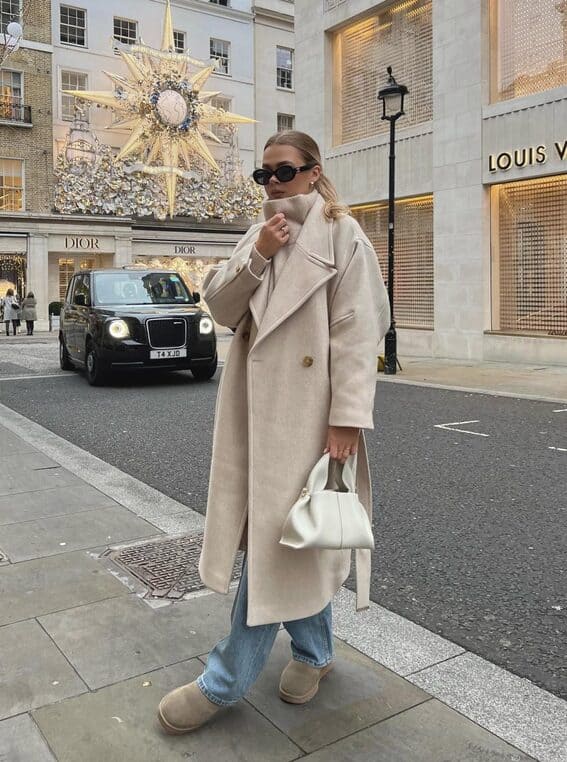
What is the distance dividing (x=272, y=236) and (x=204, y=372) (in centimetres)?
1056

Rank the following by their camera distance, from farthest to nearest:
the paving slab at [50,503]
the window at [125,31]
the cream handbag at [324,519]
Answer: the window at [125,31]
the paving slab at [50,503]
the cream handbag at [324,519]

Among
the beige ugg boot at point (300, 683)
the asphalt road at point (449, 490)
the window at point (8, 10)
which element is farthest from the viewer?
the window at point (8, 10)

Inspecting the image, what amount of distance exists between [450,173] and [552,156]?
265cm

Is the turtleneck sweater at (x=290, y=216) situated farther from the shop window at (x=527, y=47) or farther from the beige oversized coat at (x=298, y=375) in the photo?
the shop window at (x=527, y=47)

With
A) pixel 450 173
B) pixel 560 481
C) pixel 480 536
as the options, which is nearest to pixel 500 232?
pixel 450 173

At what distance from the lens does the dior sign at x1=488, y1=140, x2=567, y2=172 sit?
14.6 m

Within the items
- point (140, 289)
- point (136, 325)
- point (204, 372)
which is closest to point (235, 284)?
point (136, 325)

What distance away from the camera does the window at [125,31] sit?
3625 centimetres

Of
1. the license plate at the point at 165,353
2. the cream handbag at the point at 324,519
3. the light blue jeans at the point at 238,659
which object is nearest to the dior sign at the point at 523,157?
the license plate at the point at 165,353

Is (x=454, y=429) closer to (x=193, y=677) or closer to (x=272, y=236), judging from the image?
(x=193, y=677)

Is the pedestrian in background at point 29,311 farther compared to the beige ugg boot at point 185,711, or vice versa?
the pedestrian in background at point 29,311

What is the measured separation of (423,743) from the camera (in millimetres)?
2326

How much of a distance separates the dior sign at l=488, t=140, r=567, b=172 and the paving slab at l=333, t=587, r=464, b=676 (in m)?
13.6

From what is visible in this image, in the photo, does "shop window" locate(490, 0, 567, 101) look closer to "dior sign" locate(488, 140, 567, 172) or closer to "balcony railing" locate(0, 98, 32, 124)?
"dior sign" locate(488, 140, 567, 172)
